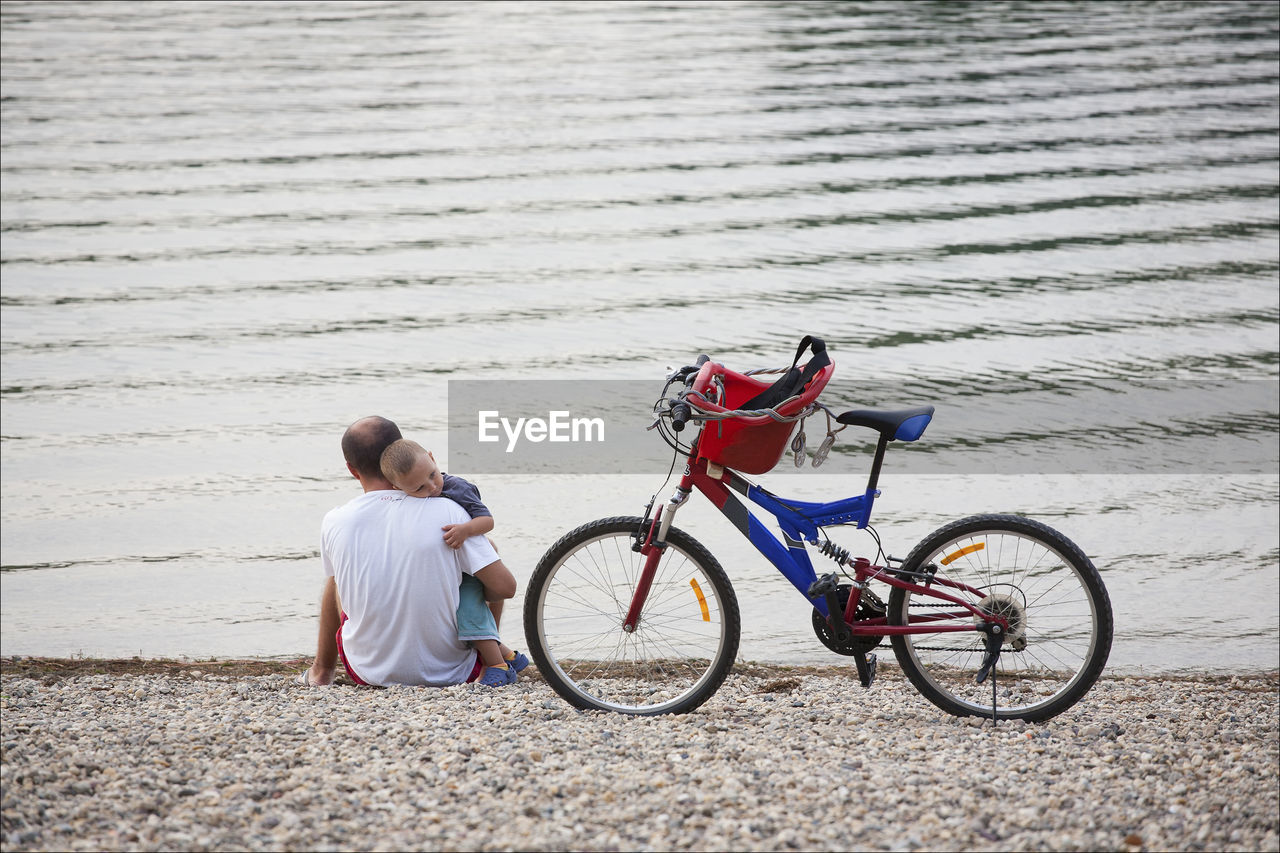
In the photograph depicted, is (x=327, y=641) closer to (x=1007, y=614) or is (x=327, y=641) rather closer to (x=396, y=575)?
(x=396, y=575)

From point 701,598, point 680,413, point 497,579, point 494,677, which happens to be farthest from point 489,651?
point 680,413

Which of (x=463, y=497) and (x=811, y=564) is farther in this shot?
(x=463, y=497)

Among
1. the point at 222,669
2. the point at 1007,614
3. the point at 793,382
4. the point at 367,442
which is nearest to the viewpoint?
the point at 793,382

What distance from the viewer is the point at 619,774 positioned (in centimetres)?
367

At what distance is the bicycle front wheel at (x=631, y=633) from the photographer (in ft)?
13.9

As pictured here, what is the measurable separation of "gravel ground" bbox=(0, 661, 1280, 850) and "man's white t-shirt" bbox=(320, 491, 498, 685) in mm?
140

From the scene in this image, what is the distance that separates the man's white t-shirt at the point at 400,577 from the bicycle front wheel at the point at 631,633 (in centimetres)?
36

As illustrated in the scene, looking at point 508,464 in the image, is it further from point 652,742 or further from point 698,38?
point 698,38

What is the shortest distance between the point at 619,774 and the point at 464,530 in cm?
118

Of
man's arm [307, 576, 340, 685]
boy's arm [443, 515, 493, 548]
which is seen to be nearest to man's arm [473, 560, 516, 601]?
boy's arm [443, 515, 493, 548]

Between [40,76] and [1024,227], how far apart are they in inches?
495

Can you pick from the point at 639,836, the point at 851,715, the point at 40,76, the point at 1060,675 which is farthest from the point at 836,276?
the point at 40,76

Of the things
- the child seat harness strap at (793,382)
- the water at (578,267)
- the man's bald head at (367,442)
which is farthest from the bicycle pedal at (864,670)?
the man's bald head at (367,442)

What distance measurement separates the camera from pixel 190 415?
8.41m
